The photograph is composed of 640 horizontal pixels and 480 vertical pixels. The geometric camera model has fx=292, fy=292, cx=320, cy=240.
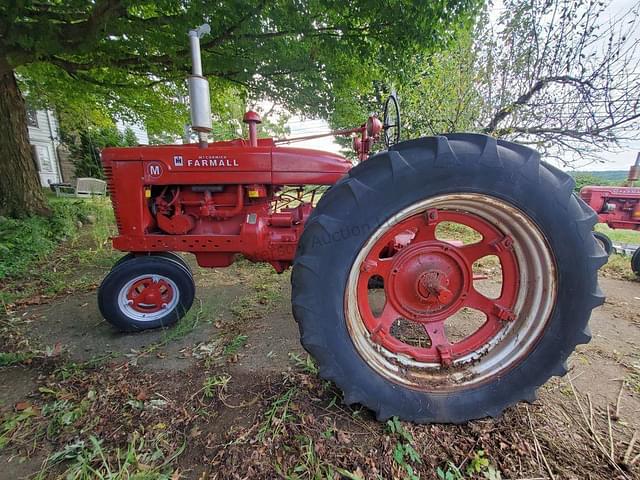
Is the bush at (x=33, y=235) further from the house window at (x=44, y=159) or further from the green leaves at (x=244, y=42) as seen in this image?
the house window at (x=44, y=159)

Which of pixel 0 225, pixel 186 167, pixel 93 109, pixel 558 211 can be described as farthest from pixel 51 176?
pixel 558 211

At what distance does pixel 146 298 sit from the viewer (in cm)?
212

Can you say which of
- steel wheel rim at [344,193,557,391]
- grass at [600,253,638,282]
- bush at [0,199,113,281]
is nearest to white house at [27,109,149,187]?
bush at [0,199,113,281]

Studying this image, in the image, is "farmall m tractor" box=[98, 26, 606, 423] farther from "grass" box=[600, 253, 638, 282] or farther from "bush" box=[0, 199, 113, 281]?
"bush" box=[0, 199, 113, 281]

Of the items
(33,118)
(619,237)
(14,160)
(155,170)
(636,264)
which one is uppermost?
(33,118)

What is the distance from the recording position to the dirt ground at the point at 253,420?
1085 mm

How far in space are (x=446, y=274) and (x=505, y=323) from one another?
0.34 m

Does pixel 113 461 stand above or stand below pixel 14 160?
below

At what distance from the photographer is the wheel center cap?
1.41m

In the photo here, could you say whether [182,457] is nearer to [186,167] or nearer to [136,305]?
[136,305]

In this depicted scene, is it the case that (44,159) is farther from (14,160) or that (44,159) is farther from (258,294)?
(258,294)

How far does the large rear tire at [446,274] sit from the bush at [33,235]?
3944mm

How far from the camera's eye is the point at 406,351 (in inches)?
54.4

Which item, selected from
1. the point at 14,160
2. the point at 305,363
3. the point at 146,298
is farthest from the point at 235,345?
the point at 14,160
